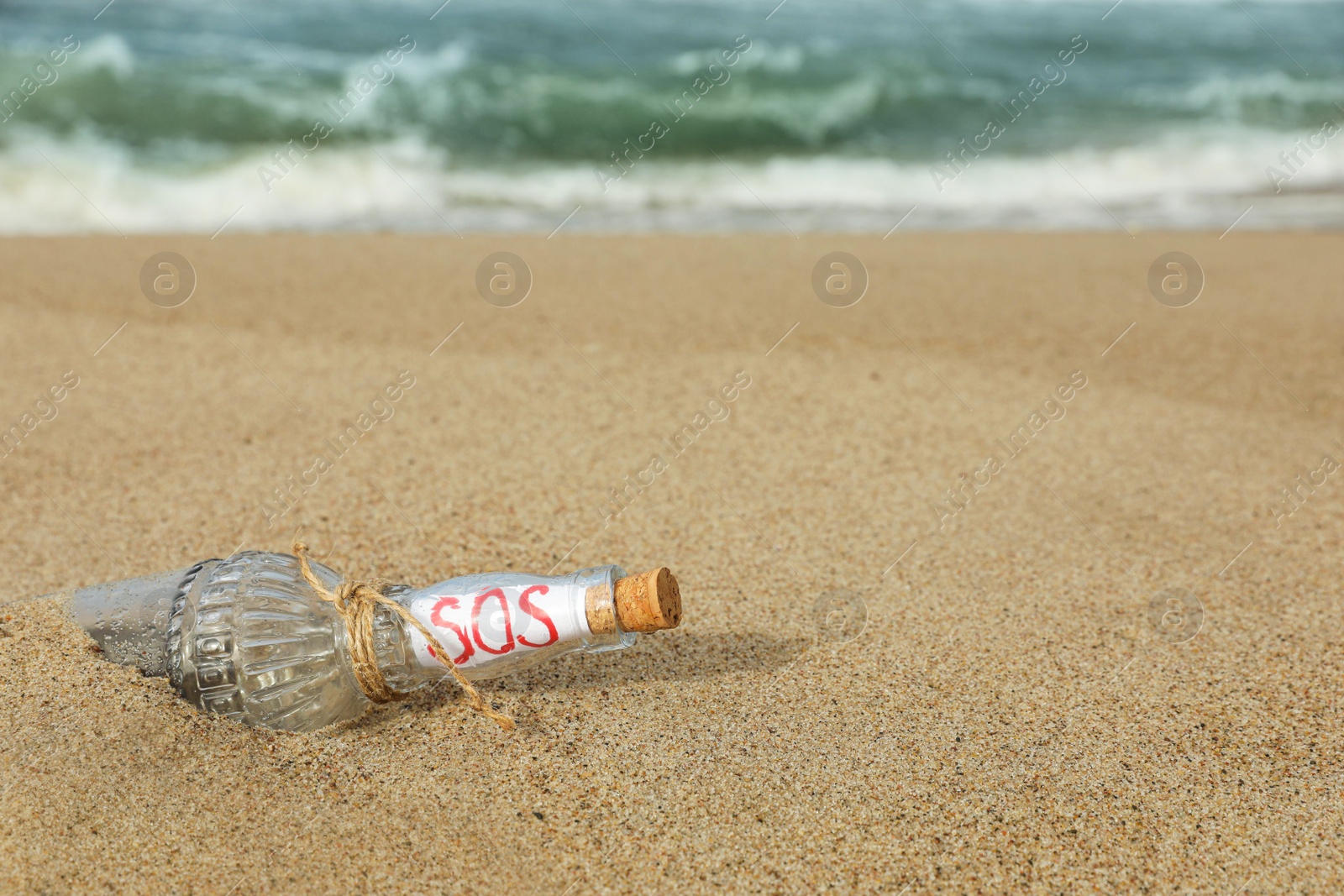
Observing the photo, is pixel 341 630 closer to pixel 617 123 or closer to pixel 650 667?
pixel 650 667

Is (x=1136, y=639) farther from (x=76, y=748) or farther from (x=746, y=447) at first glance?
(x=76, y=748)

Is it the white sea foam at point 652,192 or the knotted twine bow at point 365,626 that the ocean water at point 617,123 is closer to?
the white sea foam at point 652,192

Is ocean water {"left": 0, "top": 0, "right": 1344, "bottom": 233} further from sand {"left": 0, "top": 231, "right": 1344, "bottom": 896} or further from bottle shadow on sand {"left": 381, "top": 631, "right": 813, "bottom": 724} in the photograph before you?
bottle shadow on sand {"left": 381, "top": 631, "right": 813, "bottom": 724}

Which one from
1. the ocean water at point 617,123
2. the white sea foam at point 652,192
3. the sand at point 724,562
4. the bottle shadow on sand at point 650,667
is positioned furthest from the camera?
the ocean water at point 617,123

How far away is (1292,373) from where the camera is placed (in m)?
3.50

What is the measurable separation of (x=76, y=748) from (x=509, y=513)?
106 cm

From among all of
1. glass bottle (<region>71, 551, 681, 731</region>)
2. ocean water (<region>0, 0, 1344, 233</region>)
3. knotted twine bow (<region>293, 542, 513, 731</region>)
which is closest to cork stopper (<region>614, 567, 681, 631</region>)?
glass bottle (<region>71, 551, 681, 731</region>)

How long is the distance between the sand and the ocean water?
2540 millimetres

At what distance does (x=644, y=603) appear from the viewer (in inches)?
54.6

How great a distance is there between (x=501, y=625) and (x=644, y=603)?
21 centimetres

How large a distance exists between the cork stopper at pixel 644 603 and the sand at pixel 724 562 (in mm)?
254

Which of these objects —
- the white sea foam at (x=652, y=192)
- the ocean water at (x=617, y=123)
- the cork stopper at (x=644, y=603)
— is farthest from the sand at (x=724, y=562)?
the ocean water at (x=617, y=123)

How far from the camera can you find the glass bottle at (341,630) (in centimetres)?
141

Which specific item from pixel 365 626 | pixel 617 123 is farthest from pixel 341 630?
pixel 617 123
